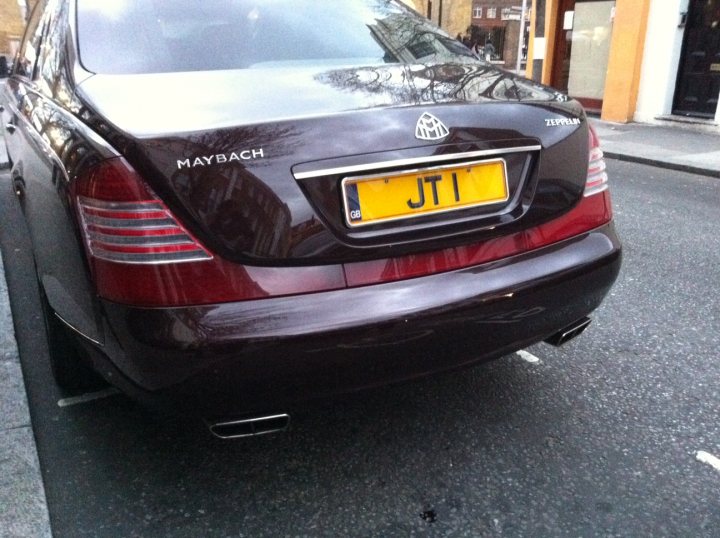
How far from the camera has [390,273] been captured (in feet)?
5.73

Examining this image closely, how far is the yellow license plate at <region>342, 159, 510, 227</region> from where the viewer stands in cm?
169

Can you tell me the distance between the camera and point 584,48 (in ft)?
46.1

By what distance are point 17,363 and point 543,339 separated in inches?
82.6

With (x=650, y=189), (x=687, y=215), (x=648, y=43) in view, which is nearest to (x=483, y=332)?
(x=687, y=215)

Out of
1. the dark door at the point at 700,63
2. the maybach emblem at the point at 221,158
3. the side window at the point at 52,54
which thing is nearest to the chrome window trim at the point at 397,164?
the maybach emblem at the point at 221,158

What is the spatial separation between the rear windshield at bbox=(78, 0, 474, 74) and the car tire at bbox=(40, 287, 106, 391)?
3.00 ft

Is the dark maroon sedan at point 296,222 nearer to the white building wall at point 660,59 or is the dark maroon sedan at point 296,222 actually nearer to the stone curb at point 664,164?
the stone curb at point 664,164

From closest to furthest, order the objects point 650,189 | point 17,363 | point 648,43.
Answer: point 17,363 → point 650,189 → point 648,43

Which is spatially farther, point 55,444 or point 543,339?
point 55,444

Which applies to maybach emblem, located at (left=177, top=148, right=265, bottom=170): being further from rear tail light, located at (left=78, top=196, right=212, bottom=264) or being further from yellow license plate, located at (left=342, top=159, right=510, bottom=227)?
yellow license plate, located at (left=342, top=159, right=510, bottom=227)

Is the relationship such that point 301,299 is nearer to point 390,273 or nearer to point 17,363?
point 390,273

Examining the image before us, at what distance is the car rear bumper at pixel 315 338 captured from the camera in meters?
1.61

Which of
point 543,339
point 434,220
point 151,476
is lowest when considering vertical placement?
point 151,476

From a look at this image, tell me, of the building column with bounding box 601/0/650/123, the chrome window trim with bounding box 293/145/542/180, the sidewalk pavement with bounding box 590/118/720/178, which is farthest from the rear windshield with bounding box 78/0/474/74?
the building column with bounding box 601/0/650/123
